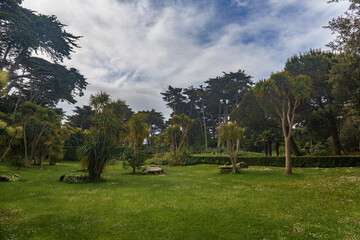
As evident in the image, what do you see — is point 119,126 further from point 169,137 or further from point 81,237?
point 169,137

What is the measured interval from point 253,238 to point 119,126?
508 inches

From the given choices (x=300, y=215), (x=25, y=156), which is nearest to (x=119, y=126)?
(x=300, y=215)

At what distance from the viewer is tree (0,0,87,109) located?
24.3 m

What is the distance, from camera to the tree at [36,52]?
24312 mm

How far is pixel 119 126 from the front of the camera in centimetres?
1562

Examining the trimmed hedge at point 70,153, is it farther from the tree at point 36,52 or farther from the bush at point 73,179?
the bush at point 73,179

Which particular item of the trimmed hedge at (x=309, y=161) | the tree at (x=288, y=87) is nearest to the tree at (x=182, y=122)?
the trimmed hedge at (x=309, y=161)

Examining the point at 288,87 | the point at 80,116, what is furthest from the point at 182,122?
the point at 80,116

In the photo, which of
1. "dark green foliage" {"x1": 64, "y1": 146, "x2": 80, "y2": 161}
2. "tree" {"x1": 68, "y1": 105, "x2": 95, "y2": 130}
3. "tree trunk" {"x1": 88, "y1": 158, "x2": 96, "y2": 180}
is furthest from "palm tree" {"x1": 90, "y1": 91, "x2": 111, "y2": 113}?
"tree" {"x1": 68, "y1": 105, "x2": 95, "y2": 130}

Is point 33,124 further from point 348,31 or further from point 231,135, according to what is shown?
point 348,31

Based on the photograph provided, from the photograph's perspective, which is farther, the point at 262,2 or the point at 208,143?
the point at 208,143

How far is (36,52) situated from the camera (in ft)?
93.4

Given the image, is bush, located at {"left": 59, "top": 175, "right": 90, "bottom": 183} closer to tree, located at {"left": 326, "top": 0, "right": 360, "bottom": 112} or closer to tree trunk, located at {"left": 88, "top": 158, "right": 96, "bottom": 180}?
tree trunk, located at {"left": 88, "top": 158, "right": 96, "bottom": 180}

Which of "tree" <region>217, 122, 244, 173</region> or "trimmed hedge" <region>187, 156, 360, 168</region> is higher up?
"tree" <region>217, 122, 244, 173</region>
